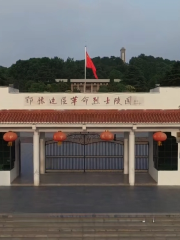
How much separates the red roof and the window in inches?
36.3

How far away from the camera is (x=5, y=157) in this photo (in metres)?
12.9

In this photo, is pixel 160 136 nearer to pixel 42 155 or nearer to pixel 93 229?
pixel 93 229

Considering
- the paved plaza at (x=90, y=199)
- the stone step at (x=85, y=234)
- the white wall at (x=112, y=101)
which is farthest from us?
the white wall at (x=112, y=101)

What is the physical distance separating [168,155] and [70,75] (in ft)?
176

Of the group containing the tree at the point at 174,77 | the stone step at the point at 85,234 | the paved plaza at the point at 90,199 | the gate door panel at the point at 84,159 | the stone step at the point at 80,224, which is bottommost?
the stone step at the point at 85,234

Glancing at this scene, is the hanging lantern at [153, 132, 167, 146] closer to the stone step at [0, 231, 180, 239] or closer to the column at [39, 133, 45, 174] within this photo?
the stone step at [0, 231, 180, 239]

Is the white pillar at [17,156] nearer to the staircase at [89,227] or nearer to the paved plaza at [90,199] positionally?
the paved plaza at [90,199]

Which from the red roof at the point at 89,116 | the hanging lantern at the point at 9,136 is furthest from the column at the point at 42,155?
the hanging lantern at the point at 9,136

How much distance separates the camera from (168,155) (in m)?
12.8

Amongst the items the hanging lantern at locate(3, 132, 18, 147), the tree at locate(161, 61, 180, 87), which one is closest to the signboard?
the hanging lantern at locate(3, 132, 18, 147)

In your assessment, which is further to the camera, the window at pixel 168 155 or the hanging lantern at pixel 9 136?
the window at pixel 168 155

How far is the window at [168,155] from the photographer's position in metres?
12.8

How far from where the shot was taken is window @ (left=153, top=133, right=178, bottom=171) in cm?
1276

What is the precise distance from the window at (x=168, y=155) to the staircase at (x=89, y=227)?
382 cm
